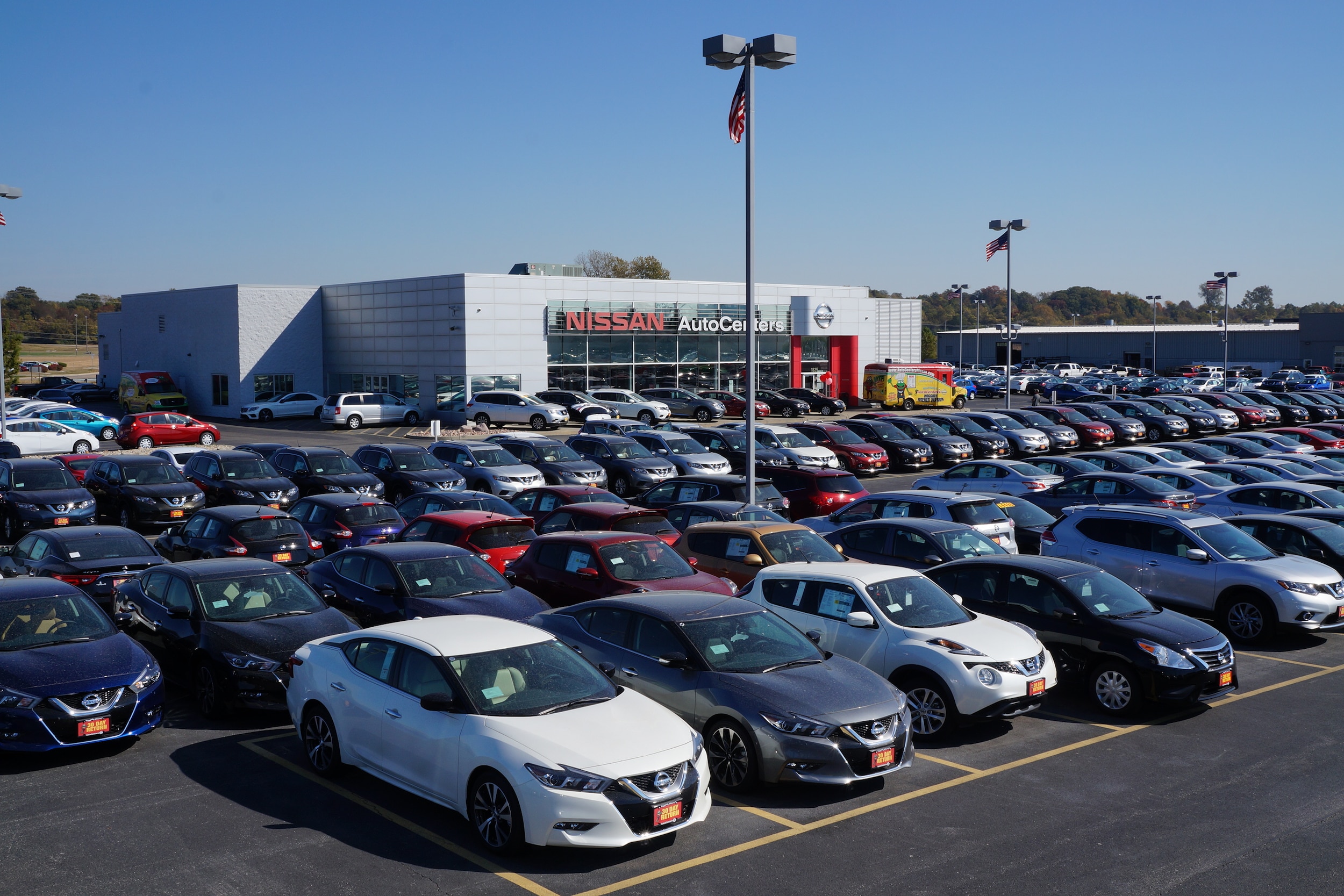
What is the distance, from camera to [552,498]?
20.0 metres

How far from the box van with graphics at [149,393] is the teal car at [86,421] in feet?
40.0

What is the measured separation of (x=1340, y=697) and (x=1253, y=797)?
398 centimetres

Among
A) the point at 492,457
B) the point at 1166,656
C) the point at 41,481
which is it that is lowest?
the point at 1166,656

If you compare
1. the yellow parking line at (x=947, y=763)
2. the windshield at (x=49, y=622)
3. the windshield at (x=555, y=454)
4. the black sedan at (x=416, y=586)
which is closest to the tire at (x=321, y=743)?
the windshield at (x=49, y=622)

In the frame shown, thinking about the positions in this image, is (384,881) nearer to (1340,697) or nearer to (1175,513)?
(1340,697)

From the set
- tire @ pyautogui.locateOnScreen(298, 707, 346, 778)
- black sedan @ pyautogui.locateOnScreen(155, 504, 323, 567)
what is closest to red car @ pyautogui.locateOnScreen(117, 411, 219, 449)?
black sedan @ pyautogui.locateOnScreen(155, 504, 323, 567)

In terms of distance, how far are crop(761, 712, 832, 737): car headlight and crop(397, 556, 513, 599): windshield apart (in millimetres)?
5072

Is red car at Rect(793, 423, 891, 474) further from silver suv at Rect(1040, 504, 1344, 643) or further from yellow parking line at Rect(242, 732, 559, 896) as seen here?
yellow parking line at Rect(242, 732, 559, 896)

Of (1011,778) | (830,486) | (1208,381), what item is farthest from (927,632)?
(1208,381)

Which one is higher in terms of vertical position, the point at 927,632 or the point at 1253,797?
the point at 927,632

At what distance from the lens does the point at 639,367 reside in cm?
5684

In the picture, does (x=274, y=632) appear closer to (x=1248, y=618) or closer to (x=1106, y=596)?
(x=1106, y=596)

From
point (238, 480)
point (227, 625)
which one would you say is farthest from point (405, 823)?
point (238, 480)

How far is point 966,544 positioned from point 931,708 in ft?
15.3
